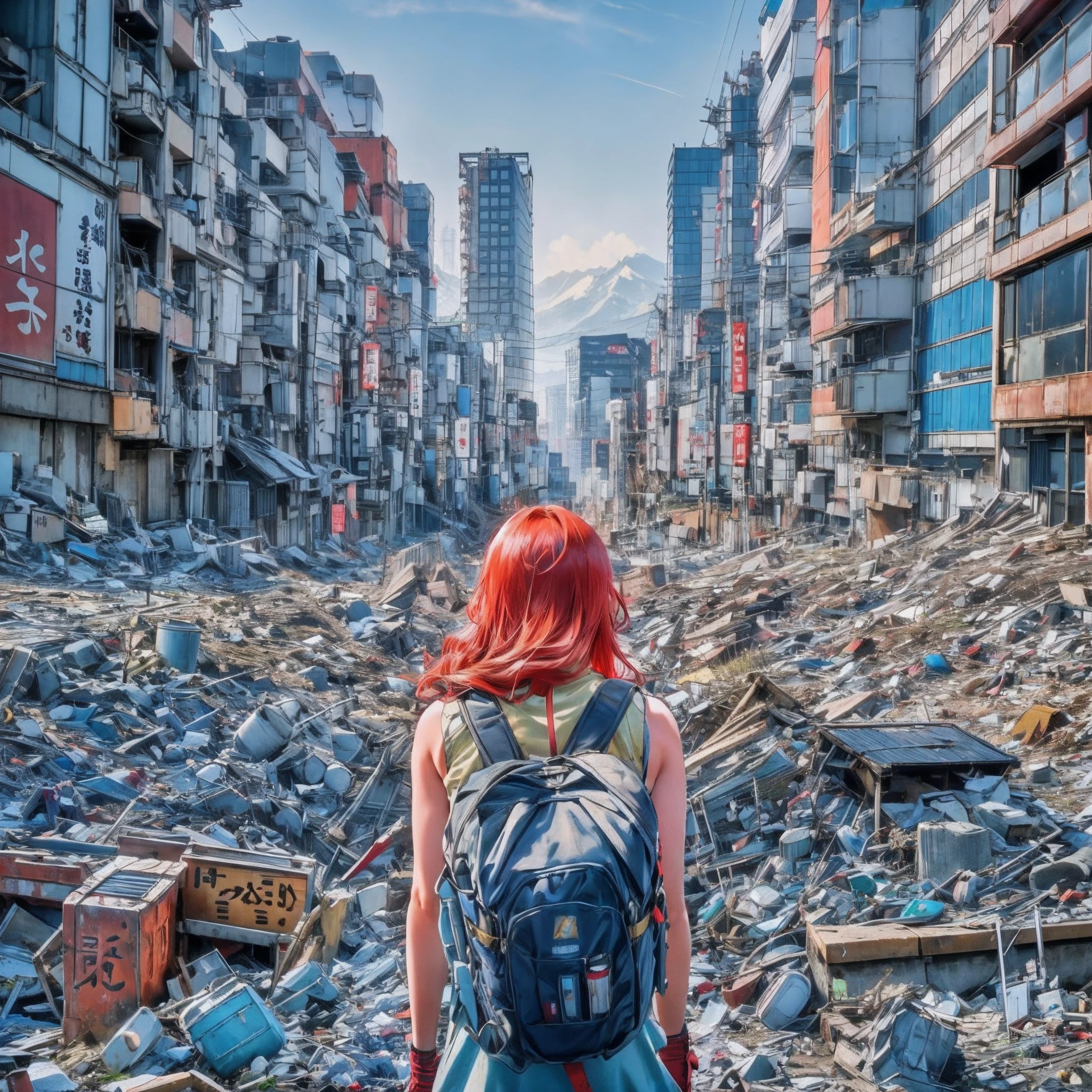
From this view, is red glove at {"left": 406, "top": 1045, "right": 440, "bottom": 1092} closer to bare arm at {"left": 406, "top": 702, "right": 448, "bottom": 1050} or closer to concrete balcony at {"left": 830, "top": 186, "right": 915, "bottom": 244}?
bare arm at {"left": 406, "top": 702, "right": 448, "bottom": 1050}

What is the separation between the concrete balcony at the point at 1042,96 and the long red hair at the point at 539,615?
714 inches

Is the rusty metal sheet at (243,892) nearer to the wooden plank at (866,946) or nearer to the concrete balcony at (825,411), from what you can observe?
the wooden plank at (866,946)

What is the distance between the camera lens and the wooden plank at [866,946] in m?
6.21

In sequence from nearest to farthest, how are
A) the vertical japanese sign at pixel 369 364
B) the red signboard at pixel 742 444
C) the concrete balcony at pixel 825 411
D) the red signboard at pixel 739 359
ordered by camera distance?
the concrete balcony at pixel 825 411 < the vertical japanese sign at pixel 369 364 < the red signboard at pixel 739 359 < the red signboard at pixel 742 444

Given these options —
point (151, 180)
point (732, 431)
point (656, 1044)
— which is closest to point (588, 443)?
point (732, 431)

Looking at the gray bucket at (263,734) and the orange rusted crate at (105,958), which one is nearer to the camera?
the orange rusted crate at (105,958)

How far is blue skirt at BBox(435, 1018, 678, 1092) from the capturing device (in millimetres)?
2080

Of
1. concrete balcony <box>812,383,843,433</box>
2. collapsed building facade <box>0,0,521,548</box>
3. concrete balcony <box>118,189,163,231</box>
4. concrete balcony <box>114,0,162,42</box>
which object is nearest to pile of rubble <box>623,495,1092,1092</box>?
collapsed building facade <box>0,0,521,548</box>

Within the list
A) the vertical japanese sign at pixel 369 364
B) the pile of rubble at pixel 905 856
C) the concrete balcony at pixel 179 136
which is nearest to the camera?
the pile of rubble at pixel 905 856

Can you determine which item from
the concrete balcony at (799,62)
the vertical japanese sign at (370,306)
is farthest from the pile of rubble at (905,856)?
the vertical japanese sign at (370,306)

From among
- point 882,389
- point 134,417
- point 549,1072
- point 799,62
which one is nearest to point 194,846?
point 549,1072

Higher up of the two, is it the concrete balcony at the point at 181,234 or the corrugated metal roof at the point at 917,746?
the concrete balcony at the point at 181,234

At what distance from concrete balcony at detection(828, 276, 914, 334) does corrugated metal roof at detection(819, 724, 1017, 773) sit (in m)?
24.2

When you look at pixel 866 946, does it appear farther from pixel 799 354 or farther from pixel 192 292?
pixel 799 354
